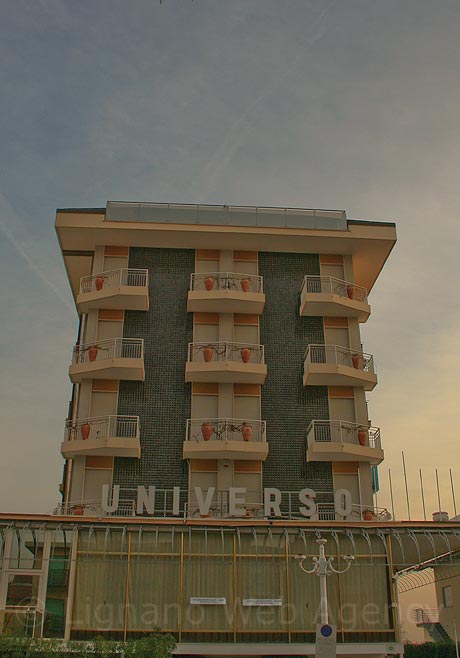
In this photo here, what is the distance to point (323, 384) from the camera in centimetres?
3678

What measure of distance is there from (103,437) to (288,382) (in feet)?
31.0

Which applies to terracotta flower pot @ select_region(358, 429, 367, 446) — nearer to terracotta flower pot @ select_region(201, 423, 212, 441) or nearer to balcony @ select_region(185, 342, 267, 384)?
balcony @ select_region(185, 342, 267, 384)

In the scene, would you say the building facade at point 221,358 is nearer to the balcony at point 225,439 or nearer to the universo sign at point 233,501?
the balcony at point 225,439

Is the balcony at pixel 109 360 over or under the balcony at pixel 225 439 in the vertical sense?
over

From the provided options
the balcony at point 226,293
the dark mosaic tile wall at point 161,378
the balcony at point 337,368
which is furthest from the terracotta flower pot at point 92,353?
the balcony at point 337,368

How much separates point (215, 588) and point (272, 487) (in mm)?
7066

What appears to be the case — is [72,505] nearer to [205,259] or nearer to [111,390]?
[111,390]

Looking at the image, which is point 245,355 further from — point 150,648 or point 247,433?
point 150,648

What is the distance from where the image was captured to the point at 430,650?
144 ft

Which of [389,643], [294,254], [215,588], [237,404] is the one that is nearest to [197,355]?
[237,404]

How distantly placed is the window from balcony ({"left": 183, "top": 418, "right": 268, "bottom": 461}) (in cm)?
1843

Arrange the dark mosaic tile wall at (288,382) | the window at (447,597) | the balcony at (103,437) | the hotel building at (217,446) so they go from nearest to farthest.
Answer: the hotel building at (217,446)
the balcony at (103,437)
the dark mosaic tile wall at (288,382)
the window at (447,597)

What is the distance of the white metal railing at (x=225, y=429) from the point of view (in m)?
34.3

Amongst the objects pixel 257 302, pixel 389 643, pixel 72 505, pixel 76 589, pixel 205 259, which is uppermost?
pixel 205 259
